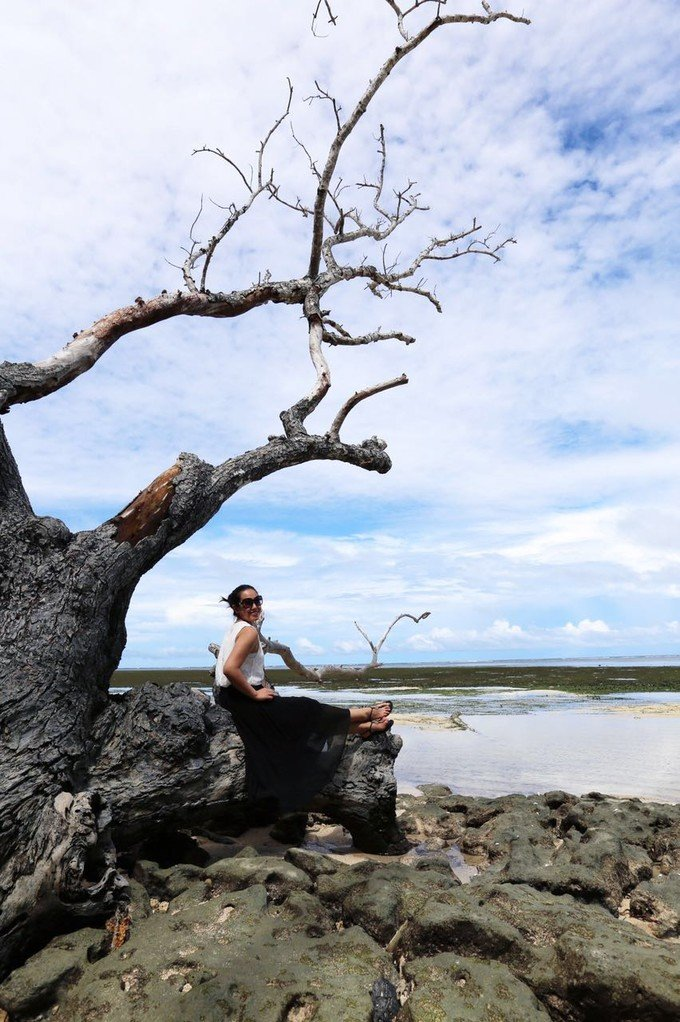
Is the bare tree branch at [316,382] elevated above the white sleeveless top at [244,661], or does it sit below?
above

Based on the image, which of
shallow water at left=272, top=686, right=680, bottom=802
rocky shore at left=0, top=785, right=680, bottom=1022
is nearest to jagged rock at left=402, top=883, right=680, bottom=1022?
rocky shore at left=0, top=785, right=680, bottom=1022

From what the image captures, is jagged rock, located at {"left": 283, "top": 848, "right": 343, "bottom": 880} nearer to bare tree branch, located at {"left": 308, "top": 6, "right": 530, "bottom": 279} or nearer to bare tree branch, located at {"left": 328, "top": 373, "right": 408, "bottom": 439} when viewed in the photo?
bare tree branch, located at {"left": 328, "top": 373, "right": 408, "bottom": 439}

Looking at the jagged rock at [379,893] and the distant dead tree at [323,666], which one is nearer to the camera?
the jagged rock at [379,893]

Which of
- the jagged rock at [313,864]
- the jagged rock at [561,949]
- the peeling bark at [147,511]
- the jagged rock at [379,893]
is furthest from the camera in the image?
the peeling bark at [147,511]

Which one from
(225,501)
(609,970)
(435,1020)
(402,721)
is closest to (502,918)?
(609,970)

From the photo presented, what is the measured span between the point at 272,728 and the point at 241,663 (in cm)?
71

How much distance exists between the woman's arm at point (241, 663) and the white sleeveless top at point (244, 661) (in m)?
0.06

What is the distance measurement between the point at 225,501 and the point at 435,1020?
555 centimetres

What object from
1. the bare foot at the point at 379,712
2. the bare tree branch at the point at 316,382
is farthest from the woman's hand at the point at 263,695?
the bare tree branch at the point at 316,382

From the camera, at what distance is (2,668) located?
18.6ft

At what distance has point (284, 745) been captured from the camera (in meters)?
6.28

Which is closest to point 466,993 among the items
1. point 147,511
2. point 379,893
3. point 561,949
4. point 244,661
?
point 561,949

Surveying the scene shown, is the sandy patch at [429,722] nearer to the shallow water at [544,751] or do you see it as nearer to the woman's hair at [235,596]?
the shallow water at [544,751]

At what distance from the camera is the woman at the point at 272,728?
6.14m
